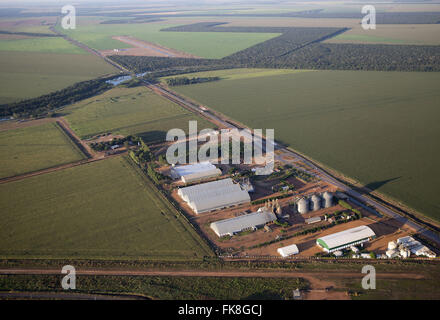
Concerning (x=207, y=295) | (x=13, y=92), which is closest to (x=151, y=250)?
(x=207, y=295)

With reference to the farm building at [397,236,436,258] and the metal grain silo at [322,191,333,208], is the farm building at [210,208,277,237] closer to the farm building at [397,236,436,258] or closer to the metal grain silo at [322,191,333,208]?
the metal grain silo at [322,191,333,208]

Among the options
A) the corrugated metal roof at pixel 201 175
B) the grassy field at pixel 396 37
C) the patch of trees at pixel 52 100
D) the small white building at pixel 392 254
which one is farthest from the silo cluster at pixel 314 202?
the grassy field at pixel 396 37

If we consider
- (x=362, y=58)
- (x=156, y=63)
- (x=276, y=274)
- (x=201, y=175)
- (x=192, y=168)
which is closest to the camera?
(x=276, y=274)

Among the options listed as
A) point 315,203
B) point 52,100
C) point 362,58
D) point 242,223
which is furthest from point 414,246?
point 362,58

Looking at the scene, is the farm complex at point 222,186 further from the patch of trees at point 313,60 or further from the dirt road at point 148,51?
the dirt road at point 148,51

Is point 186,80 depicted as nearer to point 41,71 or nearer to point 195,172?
point 41,71

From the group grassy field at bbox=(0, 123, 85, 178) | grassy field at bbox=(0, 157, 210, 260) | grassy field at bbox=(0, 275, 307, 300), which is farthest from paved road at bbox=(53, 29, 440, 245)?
grassy field at bbox=(0, 123, 85, 178)
